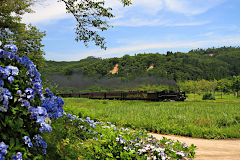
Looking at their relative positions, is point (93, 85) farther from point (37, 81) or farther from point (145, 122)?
point (37, 81)

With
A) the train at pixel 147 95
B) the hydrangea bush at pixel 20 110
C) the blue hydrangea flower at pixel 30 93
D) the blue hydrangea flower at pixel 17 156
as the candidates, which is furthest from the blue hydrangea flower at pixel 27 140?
the train at pixel 147 95

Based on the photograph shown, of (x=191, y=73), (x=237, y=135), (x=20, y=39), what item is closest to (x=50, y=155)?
(x=237, y=135)

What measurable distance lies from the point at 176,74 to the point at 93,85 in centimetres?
4371

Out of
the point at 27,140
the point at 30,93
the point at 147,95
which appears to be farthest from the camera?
the point at 147,95

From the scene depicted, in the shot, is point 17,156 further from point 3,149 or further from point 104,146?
point 104,146

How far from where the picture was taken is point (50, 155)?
9.52ft

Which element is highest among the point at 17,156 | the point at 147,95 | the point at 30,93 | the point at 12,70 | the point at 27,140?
the point at 12,70

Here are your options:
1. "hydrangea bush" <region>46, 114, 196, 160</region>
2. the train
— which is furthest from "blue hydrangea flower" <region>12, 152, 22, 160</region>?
the train

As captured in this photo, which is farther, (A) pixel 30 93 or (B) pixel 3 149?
(A) pixel 30 93

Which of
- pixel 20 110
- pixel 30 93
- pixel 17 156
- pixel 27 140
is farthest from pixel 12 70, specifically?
pixel 17 156

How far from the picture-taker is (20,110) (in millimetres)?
2305

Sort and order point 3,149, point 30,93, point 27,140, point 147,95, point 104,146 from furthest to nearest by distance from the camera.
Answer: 1. point 147,95
2. point 104,146
3. point 30,93
4. point 27,140
5. point 3,149

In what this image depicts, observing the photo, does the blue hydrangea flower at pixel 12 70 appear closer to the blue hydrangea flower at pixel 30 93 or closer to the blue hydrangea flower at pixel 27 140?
the blue hydrangea flower at pixel 30 93

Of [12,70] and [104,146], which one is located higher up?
[12,70]
